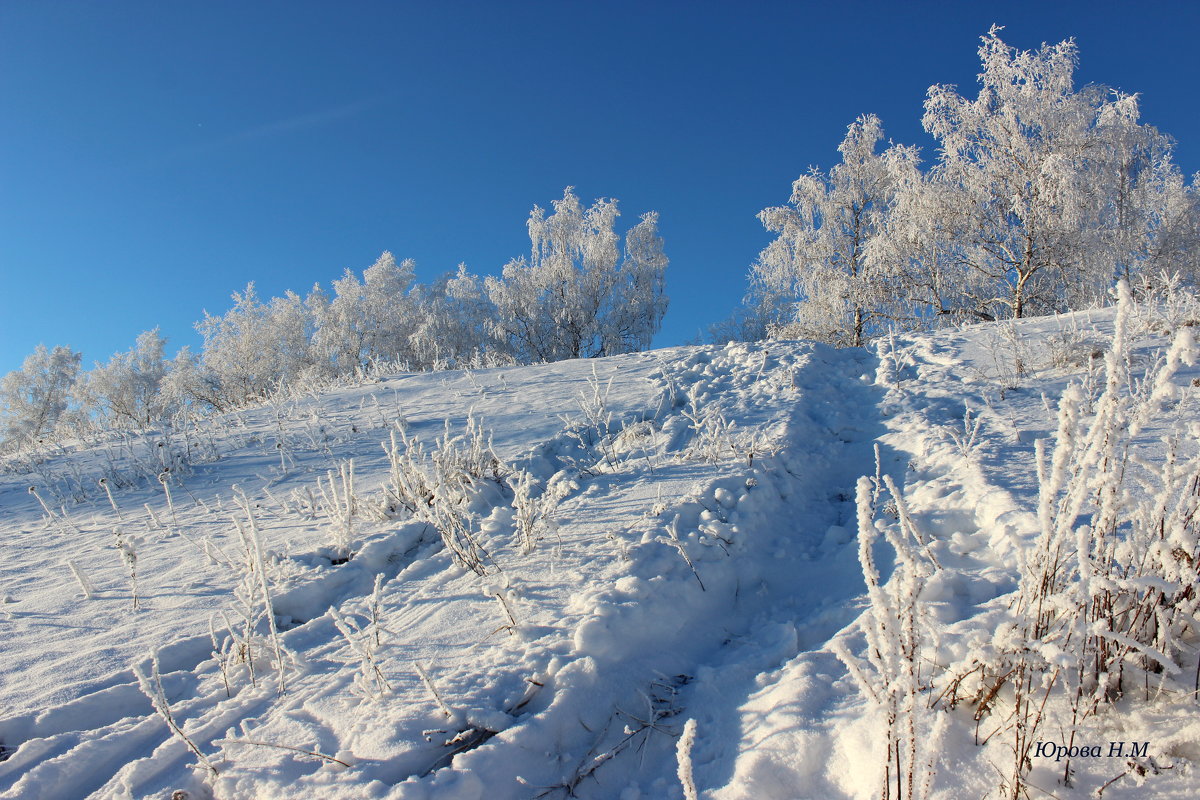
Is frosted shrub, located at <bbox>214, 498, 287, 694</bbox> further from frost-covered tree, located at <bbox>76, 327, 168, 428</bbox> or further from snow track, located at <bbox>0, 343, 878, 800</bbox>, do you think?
frost-covered tree, located at <bbox>76, 327, 168, 428</bbox>

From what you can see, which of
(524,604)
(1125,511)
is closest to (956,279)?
(1125,511)

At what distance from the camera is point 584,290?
24.9 m

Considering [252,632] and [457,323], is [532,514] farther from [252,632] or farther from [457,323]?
[457,323]

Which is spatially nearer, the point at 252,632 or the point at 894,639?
the point at 894,639

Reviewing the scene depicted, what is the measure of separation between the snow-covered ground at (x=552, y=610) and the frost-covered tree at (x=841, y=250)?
43.5ft

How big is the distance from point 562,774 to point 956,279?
60.1 ft

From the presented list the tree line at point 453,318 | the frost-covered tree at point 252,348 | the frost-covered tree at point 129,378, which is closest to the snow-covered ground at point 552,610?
the tree line at point 453,318

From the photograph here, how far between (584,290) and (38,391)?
31715 millimetres

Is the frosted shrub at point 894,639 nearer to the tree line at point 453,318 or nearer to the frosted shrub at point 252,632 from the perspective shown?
the frosted shrub at point 252,632

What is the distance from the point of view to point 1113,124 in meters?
14.8

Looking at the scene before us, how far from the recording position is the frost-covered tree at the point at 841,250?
17.7m

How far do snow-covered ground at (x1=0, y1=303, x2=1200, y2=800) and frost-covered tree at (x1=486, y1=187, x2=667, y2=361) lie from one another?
19.8 meters

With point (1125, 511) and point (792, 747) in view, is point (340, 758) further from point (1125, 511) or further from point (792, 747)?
point (1125, 511)

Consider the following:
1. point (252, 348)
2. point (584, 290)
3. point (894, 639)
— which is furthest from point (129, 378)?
point (894, 639)
